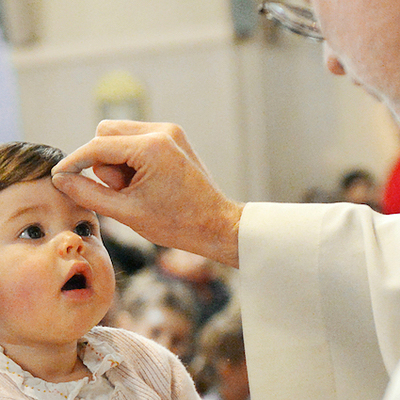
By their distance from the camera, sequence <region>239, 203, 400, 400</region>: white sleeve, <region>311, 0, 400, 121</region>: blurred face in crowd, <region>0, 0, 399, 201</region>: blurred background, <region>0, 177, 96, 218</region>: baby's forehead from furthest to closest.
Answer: <region>0, 0, 399, 201</region>: blurred background
<region>239, 203, 400, 400</region>: white sleeve
<region>0, 177, 96, 218</region>: baby's forehead
<region>311, 0, 400, 121</region>: blurred face in crowd

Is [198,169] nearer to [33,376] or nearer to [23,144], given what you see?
[23,144]

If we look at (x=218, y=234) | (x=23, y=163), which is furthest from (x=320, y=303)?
(x=23, y=163)

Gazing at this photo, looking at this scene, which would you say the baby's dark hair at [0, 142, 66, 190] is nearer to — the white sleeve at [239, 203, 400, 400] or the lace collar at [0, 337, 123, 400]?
the lace collar at [0, 337, 123, 400]

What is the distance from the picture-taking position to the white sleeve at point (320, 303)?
3.46 feet

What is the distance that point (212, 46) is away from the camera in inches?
157

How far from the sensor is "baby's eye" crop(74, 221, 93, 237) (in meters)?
1.00

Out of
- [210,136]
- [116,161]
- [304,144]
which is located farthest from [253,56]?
[116,161]

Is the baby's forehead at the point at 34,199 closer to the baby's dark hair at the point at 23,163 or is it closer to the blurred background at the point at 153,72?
the baby's dark hair at the point at 23,163

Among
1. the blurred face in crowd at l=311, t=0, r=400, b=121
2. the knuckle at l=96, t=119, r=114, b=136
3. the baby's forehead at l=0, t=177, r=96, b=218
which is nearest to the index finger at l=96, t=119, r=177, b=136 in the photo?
the knuckle at l=96, t=119, r=114, b=136

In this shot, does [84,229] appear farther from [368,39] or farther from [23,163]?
[368,39]

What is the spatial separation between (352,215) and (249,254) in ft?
0.59

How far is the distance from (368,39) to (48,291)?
20.1 inches

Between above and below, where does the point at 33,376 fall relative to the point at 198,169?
below

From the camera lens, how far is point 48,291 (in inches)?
35.9
